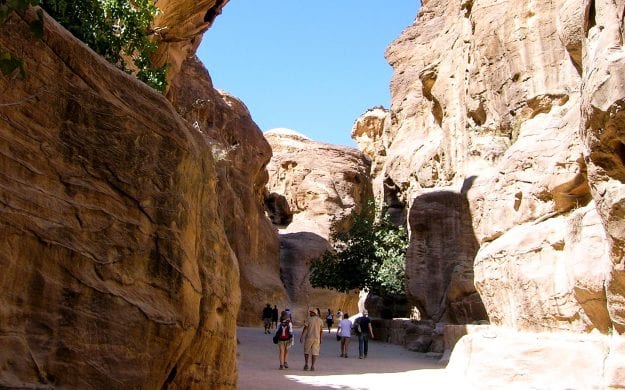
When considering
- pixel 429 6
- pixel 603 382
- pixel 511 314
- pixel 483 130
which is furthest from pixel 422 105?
pixel 603 382

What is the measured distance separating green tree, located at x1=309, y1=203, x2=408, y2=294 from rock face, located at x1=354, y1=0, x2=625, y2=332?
2.25 meters

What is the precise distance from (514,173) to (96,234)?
855 cm

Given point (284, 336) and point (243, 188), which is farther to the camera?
point (243, 188)

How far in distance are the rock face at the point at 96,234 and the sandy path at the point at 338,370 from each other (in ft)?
12.6

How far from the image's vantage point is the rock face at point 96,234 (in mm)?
5480

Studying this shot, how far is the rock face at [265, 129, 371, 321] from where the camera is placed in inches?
1582

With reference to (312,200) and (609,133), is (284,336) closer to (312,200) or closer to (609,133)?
(609,133)

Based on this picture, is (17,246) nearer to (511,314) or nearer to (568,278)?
(568,278)

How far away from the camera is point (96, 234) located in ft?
19.9

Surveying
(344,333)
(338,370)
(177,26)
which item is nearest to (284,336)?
(338,370)

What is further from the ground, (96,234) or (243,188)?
(243,188)

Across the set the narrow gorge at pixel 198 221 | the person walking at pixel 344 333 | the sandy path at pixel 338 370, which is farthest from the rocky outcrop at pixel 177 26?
the person walking at pixel 344 333

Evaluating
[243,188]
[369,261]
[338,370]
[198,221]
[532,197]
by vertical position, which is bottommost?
[338,370]

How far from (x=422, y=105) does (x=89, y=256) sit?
27.0 meters
